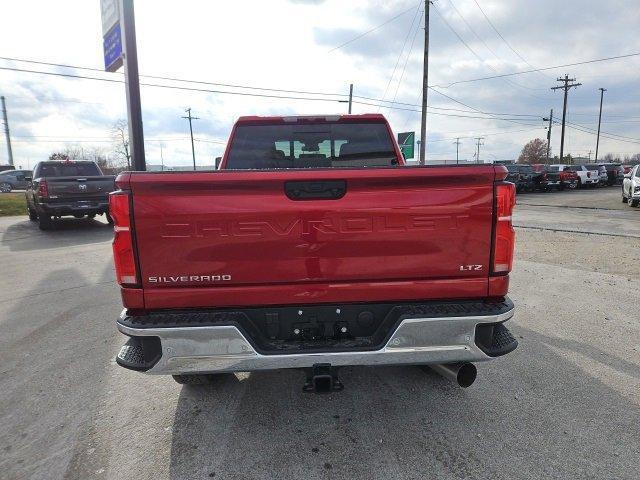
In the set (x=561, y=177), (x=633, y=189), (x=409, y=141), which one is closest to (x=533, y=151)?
(x=561, y=177)

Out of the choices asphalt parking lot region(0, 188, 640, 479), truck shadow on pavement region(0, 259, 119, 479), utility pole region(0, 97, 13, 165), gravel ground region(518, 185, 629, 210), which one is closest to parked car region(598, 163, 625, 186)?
gravel ground region(518, 185, 629, 210)

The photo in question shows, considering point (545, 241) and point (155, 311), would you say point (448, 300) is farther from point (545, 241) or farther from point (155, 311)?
point (545, 241)

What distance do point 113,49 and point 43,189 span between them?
4.33 metres

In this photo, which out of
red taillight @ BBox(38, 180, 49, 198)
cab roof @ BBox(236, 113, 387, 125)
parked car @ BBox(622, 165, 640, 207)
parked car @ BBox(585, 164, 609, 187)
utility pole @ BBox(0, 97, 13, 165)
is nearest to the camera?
cab roof @ BBox(236, 113, 387, 125)

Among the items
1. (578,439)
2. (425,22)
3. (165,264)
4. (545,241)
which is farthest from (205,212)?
(425,22)

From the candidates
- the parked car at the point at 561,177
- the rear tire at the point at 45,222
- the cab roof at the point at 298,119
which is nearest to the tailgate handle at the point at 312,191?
the cab roof at the point at 298,119

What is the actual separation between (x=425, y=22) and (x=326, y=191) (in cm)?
2609

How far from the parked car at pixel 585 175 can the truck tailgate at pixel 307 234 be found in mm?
34805

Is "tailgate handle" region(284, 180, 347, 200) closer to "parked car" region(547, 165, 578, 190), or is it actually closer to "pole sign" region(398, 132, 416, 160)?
A: "pole sign" region(398, 132, 416, 160)

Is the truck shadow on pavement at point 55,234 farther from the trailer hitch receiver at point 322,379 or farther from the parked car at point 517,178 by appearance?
the parked car at point 517,178

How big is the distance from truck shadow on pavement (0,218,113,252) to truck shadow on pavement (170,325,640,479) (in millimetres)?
9221

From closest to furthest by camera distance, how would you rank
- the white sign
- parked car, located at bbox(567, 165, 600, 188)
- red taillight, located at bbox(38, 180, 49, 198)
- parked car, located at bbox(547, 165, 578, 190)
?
the white sign, red taillight, located at bbox(38, 180, 49, 198), parked car, located at bbox(547, 165, 578, 190), parked car, located at bbox(567, 165, 600, 188)

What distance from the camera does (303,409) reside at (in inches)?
121

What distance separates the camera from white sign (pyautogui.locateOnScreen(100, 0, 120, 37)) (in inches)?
378
